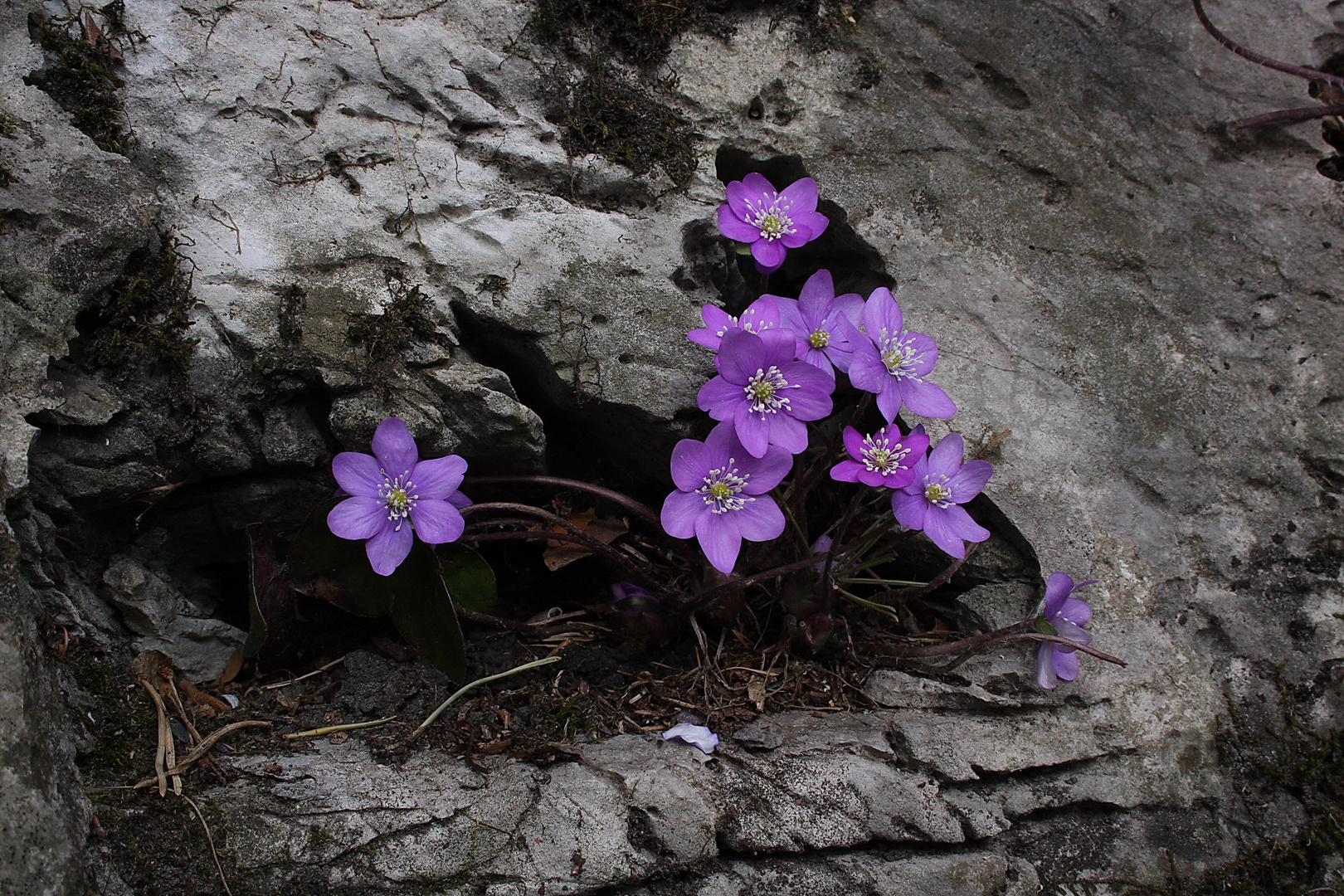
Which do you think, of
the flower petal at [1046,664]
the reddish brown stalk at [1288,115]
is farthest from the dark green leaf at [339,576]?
the reddish brown stalk at [1288,115]

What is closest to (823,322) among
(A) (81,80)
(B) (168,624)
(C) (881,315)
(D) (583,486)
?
(C) (881,315)

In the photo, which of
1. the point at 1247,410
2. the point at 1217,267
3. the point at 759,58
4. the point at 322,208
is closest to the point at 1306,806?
the point at 1247,410

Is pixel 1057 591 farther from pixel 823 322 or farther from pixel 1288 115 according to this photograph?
pixel 1288 115

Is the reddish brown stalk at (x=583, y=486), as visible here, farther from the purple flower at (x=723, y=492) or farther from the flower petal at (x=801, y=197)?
the flower petal at (x=801, y=197)

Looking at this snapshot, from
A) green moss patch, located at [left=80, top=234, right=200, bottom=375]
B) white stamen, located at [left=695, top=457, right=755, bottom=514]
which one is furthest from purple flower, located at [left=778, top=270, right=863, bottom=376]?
green moss patch, located at [left=80, top=234, right=200, bottom=375]

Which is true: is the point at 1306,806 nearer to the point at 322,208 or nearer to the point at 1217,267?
the point at 1217,267

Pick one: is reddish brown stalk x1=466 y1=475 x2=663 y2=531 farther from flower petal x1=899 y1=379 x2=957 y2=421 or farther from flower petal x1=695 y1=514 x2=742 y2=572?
flower petal x1=899 y1=379 x2=957 y2=421

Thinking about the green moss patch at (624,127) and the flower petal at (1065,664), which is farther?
the green moss patch at (624,127)
